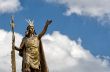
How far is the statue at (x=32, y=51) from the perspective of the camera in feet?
160

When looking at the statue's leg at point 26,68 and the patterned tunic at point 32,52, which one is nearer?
the statue's leg at point 26,68

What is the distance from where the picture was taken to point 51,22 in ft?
160

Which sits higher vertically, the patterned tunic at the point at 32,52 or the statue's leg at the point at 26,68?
the patterned tunic at the point at 32,52

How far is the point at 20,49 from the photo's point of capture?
1944 inches

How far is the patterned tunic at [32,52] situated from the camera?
48875 mm

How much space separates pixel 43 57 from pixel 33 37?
1.11 metres

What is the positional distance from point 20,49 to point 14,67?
1.37 m

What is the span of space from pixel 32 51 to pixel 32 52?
5 centimetres

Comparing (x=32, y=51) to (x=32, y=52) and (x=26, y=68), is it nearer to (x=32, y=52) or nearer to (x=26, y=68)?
(x=32, y=52)

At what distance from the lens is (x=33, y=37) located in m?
49.3

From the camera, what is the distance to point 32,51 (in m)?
49.0

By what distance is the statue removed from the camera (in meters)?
48.8

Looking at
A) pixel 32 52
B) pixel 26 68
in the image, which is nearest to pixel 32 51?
pixel 32 52

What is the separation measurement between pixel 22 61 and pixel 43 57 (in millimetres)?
1059
